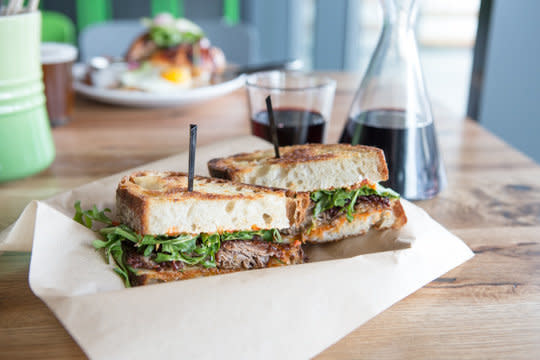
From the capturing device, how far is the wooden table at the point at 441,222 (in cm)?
70

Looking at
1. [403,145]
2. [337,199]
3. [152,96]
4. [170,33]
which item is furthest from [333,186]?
[170,33]

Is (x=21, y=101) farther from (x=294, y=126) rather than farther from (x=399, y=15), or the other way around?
(x=399, y=15)

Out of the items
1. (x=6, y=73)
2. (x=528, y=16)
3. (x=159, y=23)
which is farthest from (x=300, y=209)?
(x=159, y=23)

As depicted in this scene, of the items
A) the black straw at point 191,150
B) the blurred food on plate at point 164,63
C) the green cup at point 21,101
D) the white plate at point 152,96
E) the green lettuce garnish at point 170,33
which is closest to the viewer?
the black straw at point 191,150

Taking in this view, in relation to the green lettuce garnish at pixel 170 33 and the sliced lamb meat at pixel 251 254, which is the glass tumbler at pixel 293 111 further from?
the green lettuce garnish at pixel 170 33

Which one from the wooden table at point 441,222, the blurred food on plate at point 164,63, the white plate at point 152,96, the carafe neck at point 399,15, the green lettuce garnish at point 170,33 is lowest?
the wooden table at point 441,222

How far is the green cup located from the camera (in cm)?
107

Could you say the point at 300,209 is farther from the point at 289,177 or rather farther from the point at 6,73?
the point at 6,73

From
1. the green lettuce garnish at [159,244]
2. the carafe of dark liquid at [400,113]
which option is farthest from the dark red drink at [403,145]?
the green lettuce garnish at [159,244]

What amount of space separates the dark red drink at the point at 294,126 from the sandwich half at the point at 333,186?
0.27m

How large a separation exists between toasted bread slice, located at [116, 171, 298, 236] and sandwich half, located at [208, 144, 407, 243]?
2.2 inches

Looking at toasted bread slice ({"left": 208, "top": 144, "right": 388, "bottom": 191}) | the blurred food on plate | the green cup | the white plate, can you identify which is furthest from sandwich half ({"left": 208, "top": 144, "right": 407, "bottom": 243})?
the blurred food on plate

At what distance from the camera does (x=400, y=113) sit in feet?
3.62

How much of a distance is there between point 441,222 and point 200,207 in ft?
1.74
